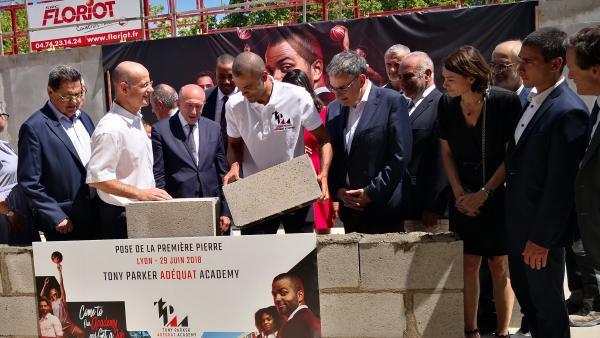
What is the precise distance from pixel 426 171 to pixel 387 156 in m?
0.46

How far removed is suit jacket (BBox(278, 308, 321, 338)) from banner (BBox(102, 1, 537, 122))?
230 inches

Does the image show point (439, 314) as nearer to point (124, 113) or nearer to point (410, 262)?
point (410, 262)

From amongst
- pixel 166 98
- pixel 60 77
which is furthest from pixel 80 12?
pixel 60 77

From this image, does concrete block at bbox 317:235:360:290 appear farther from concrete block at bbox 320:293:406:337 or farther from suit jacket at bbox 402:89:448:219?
suit jacket at bbox 402:89:448:219

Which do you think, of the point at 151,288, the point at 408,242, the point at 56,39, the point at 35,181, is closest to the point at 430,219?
the point at 408,242

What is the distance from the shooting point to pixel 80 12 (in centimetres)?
1390

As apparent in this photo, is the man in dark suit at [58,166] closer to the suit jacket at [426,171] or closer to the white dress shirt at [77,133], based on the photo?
the white dress shirt at [77,133]

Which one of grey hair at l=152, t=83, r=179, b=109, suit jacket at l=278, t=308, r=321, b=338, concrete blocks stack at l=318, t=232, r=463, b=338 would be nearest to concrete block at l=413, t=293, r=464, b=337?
concrete blocks stack at l=318, t=232, r=463, b=338

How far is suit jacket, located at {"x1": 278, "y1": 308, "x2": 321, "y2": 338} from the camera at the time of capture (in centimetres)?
356

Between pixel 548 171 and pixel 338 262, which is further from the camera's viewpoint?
pixel 338 262

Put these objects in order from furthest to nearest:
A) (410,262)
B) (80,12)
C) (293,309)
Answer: (80,12) < (293,309) < (410,262)

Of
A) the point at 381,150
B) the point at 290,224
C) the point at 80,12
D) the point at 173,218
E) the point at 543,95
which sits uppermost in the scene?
the point at 80,12

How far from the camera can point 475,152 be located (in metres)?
3.72

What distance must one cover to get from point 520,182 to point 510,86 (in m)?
1.49
